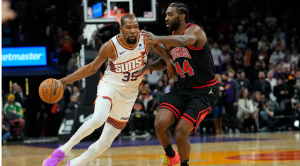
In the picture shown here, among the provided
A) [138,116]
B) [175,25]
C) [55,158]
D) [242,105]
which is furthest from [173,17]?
[242,105]

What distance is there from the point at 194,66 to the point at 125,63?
81 cm

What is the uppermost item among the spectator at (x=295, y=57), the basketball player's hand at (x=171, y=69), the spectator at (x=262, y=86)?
the basketball player's hand at (x=171, y=69)

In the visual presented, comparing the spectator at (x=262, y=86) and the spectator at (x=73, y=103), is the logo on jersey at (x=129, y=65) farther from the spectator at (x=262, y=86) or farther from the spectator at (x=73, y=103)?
the spectator at (x=262, y=86)

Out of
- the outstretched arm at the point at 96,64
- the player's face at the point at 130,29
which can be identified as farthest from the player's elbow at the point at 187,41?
the outstretched arm at the point at 96,64

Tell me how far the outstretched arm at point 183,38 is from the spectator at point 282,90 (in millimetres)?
9732

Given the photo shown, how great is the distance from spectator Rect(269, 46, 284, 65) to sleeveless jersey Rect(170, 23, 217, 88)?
12.0 m

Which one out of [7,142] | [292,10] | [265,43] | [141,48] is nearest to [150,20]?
[7,142]

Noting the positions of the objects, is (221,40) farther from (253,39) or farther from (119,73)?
(119,73)

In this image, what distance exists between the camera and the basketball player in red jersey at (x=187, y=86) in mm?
4551

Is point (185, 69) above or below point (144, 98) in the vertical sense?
above

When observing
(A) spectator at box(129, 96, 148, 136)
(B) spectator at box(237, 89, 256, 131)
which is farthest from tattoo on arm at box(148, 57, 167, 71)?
(B) spectator at box(237, 89, 256, 131)

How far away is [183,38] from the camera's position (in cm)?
416

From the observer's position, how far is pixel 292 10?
20312 mm

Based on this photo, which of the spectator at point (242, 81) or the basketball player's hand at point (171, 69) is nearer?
the basketball player's hand at point (171, 69)
